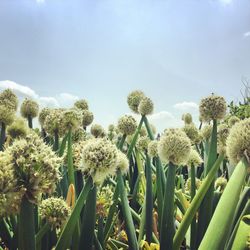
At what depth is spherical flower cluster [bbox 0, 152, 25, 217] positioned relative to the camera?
1.06 m

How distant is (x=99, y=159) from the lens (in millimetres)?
1489

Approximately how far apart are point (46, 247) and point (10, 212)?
64 cm

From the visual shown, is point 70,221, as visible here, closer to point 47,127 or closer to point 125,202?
point 125,202

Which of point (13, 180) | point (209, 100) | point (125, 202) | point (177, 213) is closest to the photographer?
point (13, 180)

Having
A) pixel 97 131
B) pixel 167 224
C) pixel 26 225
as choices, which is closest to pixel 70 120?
pixel 167 224

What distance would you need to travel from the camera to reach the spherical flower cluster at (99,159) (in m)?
1.47

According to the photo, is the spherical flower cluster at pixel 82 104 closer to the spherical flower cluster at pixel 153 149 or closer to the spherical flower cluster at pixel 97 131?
the spherical flower cluster at pixel 97 131

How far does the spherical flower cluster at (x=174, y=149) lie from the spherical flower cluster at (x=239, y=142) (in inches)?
15.3

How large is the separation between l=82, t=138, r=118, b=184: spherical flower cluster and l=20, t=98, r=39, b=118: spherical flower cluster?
68.0 inches

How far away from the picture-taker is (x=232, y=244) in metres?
1.50

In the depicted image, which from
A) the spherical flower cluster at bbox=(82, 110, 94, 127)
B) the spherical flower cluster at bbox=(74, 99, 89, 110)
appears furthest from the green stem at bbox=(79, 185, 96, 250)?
the spherical flower cluster at bbox=(74, 99, 89, 110)

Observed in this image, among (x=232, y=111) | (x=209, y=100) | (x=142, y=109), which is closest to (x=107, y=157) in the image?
(x=209, y=100)

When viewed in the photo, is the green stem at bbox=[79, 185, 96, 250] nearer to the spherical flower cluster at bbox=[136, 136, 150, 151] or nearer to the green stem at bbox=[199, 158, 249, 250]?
the green stem at bbox=[199, 158, 249, 250]

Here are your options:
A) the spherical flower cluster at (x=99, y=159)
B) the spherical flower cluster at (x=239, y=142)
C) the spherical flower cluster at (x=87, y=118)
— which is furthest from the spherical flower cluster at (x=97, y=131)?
the spherical flower cluster at (x=239, y=142)
